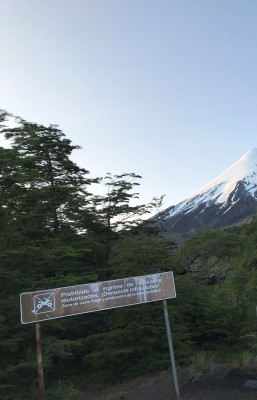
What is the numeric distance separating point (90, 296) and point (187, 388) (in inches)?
165

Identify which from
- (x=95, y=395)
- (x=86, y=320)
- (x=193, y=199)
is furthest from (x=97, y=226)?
(x=193, y=199)

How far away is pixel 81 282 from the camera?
48.4ft

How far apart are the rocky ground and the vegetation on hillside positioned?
76cm

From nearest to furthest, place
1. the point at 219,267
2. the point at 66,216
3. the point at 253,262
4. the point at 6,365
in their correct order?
the point at 6,365
the point at 66,216
the point at 253,262
the point at 219,267

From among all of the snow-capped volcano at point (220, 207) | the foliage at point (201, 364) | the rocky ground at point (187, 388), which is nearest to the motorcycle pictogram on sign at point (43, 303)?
the rocky ground at point (187, 388)

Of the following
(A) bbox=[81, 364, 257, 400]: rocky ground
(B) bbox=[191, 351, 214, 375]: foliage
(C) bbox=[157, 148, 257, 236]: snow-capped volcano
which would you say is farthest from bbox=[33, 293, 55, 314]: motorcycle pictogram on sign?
(C) bbox=[157, 148, 257, 236]: snow-capped volcano

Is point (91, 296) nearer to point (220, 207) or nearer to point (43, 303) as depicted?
point (43, 303)

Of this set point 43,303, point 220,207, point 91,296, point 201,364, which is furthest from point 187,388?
point 220,207

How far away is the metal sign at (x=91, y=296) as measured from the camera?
24.9 ft

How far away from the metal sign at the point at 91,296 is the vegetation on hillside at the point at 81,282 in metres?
2.43

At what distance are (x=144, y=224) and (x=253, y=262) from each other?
34.8ft

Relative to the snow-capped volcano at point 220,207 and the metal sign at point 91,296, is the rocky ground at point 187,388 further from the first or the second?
the snow-capped volcano at point 220,207

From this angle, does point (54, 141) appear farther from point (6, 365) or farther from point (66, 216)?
point (6, 365)

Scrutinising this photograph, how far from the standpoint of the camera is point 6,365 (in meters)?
10.2
